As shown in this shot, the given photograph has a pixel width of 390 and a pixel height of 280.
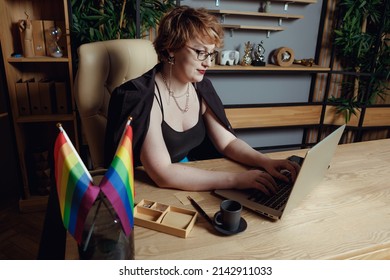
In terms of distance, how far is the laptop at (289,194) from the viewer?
0.89 metres

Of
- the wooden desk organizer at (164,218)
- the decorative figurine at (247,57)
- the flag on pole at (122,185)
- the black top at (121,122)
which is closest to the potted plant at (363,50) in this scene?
the decorative figurine at (247,57)

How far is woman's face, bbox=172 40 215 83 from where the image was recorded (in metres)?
1.34

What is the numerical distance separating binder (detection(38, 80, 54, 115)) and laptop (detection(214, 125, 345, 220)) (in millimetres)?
1754

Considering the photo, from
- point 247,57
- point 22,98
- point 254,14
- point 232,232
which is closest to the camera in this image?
point 232,232

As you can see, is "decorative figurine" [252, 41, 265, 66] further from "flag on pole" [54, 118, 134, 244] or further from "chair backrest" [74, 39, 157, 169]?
"flag on pole" [54, 118, 134, 244]

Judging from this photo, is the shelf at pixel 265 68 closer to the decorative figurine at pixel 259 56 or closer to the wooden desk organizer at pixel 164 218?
the decorative figurine at pixel 259 56

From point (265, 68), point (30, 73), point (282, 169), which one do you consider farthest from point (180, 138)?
point (265, 68)

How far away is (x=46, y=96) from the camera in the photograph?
235 cm

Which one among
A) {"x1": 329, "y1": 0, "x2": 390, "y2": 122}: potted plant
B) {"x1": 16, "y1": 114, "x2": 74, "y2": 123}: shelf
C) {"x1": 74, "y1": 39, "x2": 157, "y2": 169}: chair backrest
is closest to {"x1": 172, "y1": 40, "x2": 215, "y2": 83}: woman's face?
{"x1": 74, "y1": 39, "x2": 157, "y2": 169}: chair backrest

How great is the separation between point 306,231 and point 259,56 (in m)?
2.46

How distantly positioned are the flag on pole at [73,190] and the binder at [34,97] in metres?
1.90

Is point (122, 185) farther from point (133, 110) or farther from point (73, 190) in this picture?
point (133, 110)
